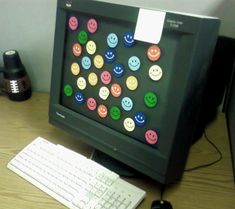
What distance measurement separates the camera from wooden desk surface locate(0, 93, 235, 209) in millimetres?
713

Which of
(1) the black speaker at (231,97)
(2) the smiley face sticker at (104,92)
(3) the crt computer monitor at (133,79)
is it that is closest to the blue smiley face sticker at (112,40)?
(3) the crt computer monitor at (133,79)

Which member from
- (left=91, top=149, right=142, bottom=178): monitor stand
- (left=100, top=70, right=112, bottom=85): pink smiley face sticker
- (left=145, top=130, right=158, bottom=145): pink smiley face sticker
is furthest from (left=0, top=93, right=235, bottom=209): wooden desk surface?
(left=100, top=70, right=112, bottom=85): pink smiley face sticker

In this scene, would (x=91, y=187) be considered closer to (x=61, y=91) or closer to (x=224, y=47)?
(x=61, y=91)

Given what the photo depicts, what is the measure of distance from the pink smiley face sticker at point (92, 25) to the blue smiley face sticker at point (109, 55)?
0.06 m

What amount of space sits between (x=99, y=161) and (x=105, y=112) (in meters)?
0.15

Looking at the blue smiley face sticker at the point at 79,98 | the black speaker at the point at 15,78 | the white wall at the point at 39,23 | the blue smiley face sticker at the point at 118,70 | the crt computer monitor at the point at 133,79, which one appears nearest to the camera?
the crt computer monitor at the point at 133,79

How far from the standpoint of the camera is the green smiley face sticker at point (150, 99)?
2.18ft

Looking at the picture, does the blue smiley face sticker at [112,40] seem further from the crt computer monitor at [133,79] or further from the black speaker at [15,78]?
the black speaker at [15,78]

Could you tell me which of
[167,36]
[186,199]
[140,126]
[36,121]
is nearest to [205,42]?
[167,36]

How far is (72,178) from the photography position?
29.5 inches

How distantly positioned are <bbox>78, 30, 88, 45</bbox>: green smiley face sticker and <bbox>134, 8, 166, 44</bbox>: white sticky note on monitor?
16 cm

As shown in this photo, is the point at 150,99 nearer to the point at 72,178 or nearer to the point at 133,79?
the point at 133,79

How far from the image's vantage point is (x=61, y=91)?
0.86m

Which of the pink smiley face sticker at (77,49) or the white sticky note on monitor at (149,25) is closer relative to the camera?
the white sticky note on monitor at (149,25)
